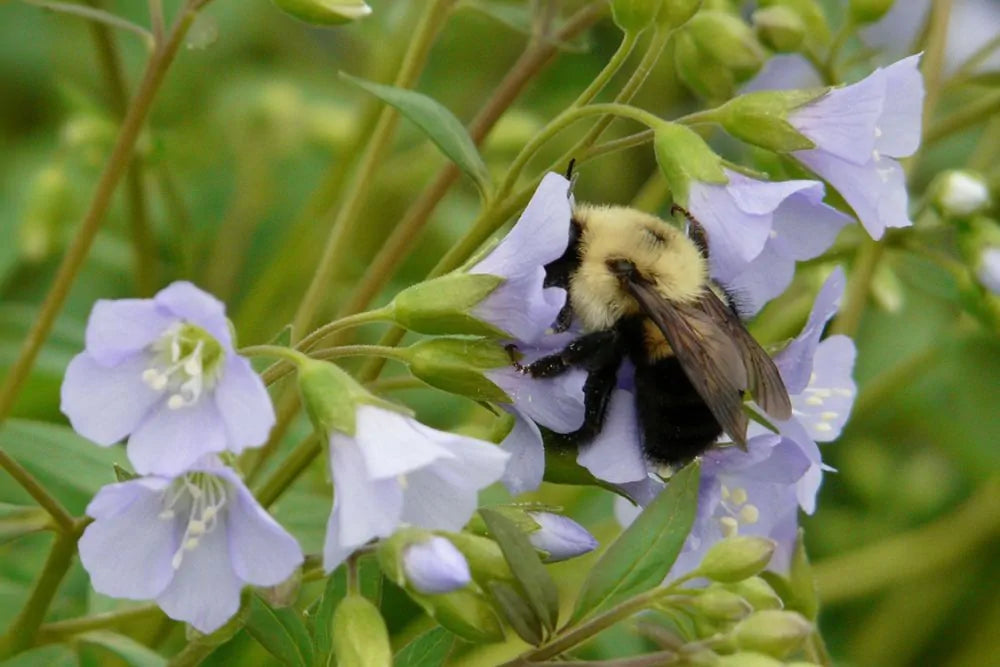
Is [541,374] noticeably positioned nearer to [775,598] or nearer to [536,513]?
[536,513]

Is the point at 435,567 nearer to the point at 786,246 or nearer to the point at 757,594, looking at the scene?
the point at 757,594

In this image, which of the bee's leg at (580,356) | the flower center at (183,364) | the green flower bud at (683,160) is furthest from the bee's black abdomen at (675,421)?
the flower center at (183,364)

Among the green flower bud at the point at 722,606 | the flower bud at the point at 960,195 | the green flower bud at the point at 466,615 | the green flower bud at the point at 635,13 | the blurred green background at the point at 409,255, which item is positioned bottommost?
the blurred green background at the point at 409,255

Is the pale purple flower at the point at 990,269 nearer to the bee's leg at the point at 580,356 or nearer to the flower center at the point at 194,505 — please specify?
the bee's leg at the point at 580,356

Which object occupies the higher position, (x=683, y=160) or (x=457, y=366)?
(x=683, y=160)

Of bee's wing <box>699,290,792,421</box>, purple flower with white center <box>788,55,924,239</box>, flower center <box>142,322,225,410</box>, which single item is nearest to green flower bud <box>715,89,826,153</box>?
purple flower with white center <box>788,55,924,239</box>

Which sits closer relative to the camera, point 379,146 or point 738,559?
point 738,559

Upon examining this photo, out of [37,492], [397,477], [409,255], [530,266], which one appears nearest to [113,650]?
[37,492]
